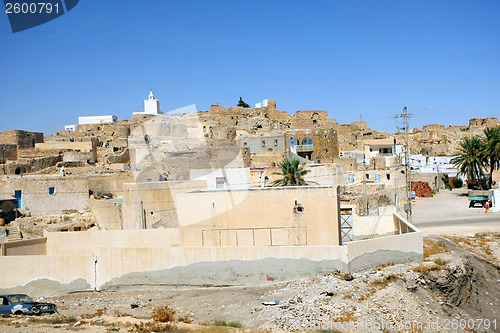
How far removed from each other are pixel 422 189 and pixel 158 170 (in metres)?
22.6

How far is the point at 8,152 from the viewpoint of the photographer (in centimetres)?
3412

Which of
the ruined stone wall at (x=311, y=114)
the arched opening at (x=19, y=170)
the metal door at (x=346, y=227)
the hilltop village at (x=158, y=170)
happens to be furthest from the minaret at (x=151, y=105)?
the metal door at (x=346, y=227)

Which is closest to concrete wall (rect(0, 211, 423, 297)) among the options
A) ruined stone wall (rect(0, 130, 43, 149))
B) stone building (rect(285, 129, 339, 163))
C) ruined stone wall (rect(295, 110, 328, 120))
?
ruined stone wall (rect(0, 130, 43, 149))

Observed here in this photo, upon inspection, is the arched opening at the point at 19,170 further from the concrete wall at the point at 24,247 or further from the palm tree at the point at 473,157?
the palm tree at the point at 473,157

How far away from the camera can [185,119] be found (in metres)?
52.1

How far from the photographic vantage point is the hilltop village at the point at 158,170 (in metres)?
22.7

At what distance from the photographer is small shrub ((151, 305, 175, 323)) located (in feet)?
37.9

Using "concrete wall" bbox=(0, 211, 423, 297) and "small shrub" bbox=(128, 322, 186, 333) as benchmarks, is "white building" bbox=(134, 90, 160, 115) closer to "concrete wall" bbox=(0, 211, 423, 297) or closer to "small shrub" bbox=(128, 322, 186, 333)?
"concrete wall" bbox=(0, 211, 423, 297)

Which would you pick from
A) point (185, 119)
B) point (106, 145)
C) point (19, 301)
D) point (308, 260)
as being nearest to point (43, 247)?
point (19, 301)

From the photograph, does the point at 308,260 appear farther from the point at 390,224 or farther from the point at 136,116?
the point at 136,116

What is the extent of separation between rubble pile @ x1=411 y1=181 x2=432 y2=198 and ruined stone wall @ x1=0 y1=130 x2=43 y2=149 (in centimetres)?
3310

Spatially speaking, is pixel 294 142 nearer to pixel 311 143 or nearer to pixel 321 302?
pixel 311 143

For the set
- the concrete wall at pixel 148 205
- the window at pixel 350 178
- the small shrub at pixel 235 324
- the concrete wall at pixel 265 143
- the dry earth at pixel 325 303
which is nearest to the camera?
the dry earth at pixel 325 303

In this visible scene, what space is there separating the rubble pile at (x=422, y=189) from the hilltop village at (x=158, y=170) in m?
1.71
